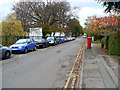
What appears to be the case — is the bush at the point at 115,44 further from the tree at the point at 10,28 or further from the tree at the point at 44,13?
the tree at the point at 44,13

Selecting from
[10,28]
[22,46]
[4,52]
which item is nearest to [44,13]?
[10,28]

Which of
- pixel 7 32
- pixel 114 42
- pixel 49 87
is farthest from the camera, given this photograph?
pixel 7 32

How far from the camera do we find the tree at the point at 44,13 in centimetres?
3397

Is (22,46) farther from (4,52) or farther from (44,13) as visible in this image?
(44,13)

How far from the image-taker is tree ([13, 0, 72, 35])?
1337 inches

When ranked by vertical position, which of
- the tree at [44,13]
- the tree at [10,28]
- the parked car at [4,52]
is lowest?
the parked car at [4,52]

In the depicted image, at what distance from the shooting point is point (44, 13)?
1438 inches

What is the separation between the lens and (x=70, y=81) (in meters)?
5.34

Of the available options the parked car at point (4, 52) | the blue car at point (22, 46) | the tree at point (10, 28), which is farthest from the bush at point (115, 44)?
the tree at point (10, 28)

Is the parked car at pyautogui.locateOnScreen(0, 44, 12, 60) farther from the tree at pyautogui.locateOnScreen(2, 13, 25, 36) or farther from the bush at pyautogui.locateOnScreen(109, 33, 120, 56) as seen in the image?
the tree at pyautogui.locateOnScreen(2, 13, 25, 36)

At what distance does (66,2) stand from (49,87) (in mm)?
37547

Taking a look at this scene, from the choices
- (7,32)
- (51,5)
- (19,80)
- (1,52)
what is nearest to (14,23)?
(7,32)

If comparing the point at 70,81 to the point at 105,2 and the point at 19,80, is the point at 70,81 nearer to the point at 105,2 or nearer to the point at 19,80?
the point at 19,80

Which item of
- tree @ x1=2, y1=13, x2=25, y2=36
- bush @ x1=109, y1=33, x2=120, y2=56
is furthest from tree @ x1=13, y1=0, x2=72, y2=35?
bush @ x1=109, y1=33, x2=120, y2=56
